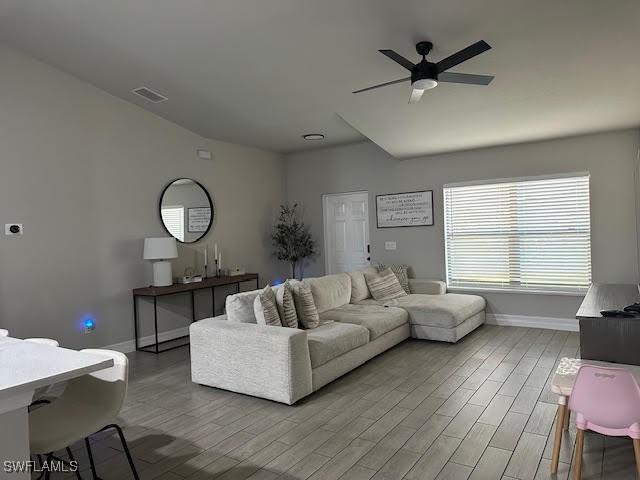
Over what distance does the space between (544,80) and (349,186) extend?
3.53 m

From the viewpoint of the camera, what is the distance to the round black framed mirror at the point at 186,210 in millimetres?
5647

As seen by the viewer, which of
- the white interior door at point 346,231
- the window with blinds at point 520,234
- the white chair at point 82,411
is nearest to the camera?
the white chair at point 82,411

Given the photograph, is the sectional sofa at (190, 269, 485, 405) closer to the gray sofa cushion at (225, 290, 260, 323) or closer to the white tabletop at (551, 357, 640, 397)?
the gray sofa cushion at (225, 290, 260, 323)

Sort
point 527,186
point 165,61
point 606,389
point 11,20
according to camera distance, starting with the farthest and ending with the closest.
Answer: point 527,186, point 165,61, point 11,20, point 606,389

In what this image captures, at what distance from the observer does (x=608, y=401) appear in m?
2.01

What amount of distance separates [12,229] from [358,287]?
12.4 ft

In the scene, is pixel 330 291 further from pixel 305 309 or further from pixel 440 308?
pixel 440 308

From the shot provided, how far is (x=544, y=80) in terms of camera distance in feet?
12.8

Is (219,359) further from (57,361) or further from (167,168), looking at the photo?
(167,168)

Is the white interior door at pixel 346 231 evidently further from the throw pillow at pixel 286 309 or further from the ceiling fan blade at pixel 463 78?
the ceiling fan blade at pixel 463 78

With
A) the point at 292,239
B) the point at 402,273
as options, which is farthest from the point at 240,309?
the point at 292,239

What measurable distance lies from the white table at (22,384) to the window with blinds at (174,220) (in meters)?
3.93

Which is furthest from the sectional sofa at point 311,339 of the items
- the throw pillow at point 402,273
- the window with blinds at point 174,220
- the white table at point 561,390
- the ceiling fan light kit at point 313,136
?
the ceiling fan light kit at point 313,136

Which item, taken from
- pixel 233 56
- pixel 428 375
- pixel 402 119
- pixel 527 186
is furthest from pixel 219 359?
pixel 527 186
